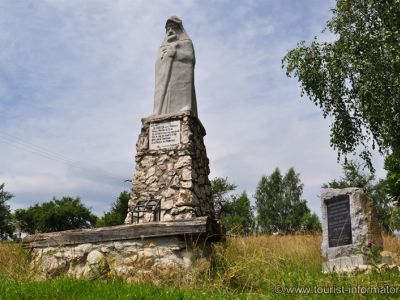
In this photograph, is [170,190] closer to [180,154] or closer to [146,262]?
[180,154]

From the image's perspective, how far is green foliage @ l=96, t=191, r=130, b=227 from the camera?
2002 cm

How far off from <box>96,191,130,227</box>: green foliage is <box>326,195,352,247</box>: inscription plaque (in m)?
12.6

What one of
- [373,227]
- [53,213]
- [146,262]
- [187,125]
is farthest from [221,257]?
[53,213]

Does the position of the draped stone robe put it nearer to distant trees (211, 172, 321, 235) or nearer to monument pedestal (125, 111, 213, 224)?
monument pedestal (125, 111, 213, 224)

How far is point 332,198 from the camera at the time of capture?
359 inches

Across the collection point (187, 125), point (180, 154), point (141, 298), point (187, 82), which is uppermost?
point (187, 82)

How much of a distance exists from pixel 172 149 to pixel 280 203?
2514 centimetres

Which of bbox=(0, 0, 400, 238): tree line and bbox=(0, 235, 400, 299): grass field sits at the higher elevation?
bbox=(0, 0, 400, 238): tree line

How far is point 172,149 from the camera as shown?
884 centimetres

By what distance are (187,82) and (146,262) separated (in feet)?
18.0

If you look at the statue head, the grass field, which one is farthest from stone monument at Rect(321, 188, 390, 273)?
the statue head

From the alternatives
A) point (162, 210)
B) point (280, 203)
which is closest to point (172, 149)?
point (162, 210)

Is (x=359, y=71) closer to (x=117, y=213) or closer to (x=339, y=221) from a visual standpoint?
(x=339, y=221)

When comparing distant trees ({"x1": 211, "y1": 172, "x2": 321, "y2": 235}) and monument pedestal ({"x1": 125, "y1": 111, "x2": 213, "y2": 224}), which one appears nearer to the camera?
monument pedestal ({"x1": 125, "y1": 111, "x2": 213, "y2": 224})
